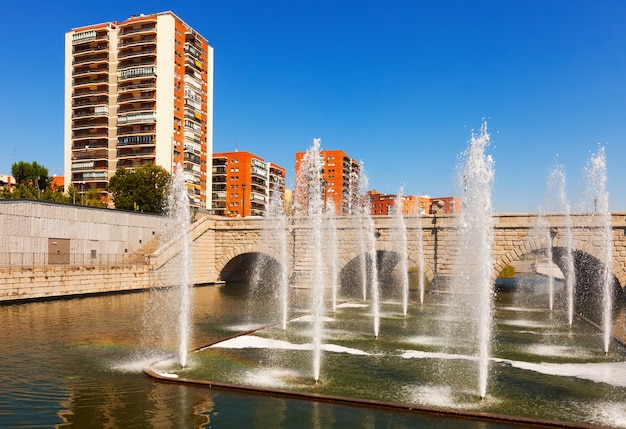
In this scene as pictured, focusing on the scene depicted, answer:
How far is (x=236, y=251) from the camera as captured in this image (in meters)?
40.2

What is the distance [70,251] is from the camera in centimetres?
3244

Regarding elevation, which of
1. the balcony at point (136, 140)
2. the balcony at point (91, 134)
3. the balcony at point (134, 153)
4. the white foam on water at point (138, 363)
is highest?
the balcony at point (91, 134)

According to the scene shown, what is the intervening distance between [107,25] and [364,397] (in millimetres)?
71554

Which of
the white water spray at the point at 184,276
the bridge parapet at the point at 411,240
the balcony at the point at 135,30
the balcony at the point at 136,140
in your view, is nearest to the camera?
the white water spray at the point at 184,276

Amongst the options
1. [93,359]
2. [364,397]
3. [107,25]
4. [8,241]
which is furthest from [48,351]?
[107,25]

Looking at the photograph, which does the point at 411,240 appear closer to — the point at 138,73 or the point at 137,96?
the point at 137,96

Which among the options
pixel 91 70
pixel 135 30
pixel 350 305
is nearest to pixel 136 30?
pixel 135 30

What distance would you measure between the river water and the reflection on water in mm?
19

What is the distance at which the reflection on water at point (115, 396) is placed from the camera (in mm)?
8797

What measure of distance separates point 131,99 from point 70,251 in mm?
38623

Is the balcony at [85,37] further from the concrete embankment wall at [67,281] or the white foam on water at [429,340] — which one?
the white foam on water at [429,340]

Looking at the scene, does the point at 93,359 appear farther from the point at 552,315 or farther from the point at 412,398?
the point at 552,315

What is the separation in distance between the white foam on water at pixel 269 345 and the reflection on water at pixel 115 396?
1.15 meters

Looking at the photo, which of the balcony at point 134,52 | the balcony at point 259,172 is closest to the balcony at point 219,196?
the balcony at point 259,172
